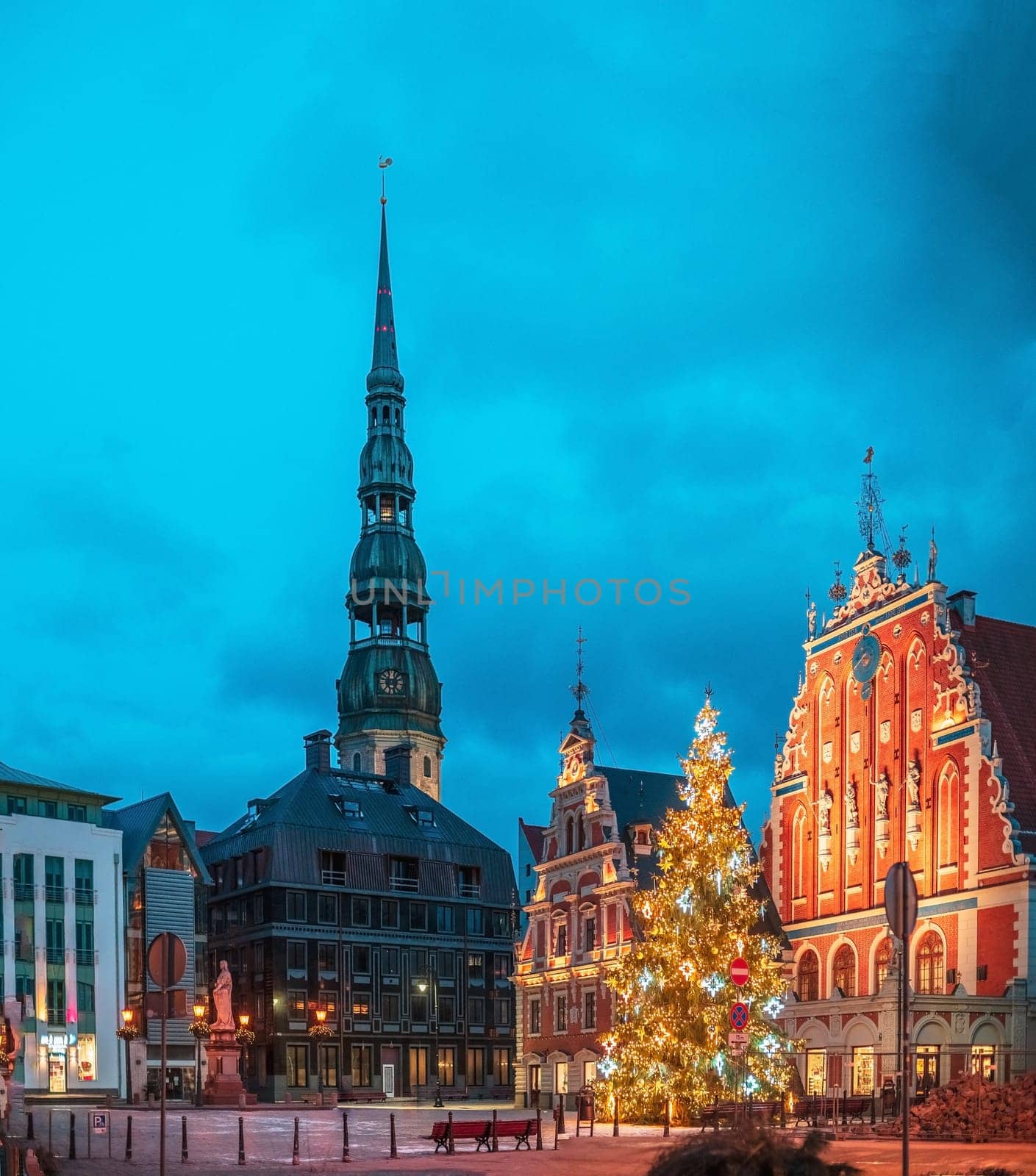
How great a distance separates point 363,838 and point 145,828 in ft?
40.5

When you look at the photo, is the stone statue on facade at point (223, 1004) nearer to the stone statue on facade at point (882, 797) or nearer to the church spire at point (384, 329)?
the stone statue on facade at point (882, 797)

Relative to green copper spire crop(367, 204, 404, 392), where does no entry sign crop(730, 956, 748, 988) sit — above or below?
below

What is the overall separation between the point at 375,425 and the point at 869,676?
268 ft

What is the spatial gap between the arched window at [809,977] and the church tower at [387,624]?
233ft

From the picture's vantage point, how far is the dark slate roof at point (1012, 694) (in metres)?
46.1

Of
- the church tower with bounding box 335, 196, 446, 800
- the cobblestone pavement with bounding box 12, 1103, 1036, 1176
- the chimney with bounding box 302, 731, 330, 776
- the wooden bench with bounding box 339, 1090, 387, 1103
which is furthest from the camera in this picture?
the church tower with bounding box 335, 196, 446, 800

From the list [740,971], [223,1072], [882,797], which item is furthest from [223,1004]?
[740,971]

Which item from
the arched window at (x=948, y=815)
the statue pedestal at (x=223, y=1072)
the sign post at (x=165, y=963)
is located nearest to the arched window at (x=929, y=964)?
the arched window at (x=948, y=815)

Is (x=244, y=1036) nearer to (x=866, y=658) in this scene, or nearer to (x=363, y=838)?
(x=363, y=838)

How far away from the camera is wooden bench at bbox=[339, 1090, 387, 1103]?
238ft

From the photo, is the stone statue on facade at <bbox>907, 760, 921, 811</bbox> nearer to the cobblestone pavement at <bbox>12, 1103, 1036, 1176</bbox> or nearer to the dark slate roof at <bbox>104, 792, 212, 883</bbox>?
the cobblestone pavement at <bbox>12, 1103, 1036, 1176</bbox>

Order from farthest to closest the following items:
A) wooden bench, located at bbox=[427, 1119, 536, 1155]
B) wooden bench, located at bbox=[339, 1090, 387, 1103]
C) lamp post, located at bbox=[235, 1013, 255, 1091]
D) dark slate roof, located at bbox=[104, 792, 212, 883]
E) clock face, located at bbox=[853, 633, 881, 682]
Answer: dark slate roof, located at bbox=[104, 792, 212, 883] < wooden bench, located at bbox=[339, 1090, 387, 1103] < lamp post, located at bbox=[235, 1013, 255, 1091] < clock face, located at bbox=[853, 633, 881, 682] < wooden bench, located at bbox=[427, 1119, 536, 1155]

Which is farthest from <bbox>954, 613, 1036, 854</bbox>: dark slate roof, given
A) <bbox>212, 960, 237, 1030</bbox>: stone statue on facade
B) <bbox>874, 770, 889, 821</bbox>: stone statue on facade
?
<bbox>212, 960, 237, 1030</bbox>: stone statue on facade

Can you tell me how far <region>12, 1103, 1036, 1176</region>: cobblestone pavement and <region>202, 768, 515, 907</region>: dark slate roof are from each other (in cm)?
3710
